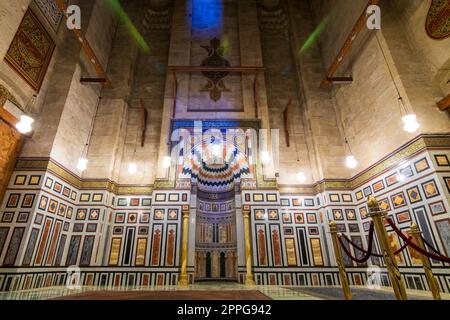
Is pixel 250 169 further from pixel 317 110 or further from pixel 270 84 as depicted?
pixel 270 84

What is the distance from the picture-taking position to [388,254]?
9.43 ft

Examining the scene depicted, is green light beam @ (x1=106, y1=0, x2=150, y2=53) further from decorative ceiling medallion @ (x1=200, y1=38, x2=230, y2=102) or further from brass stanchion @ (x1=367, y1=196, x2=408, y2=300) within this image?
brass stanchion @ (x1=367, y1=196, x2=408, y2=300)

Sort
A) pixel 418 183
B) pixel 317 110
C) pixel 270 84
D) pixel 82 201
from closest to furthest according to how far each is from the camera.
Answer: pixel 418 183
pixel 82 201
pixel 317 110
pixel 270 84

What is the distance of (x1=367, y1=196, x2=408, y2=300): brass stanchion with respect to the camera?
2709 millimetres

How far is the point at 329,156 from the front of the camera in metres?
8.59

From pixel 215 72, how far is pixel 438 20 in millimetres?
7533

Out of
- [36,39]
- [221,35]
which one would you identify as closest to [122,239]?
[36,39]

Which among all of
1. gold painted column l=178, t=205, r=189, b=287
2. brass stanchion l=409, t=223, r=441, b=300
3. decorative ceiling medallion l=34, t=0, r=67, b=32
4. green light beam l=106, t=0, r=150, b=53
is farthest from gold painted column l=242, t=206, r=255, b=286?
green light beam l=106, t=0, r=150, b=53

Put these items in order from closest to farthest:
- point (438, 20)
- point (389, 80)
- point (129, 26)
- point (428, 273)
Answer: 1. point (428, 273)
2. point (438, 20)
3. point (389, 80)
4. point (129, 26)

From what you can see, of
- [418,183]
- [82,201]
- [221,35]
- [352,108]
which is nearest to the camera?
[418,183]

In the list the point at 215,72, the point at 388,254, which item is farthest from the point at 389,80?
the point at 215,72

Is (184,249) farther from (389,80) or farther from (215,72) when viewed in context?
(389,80)
